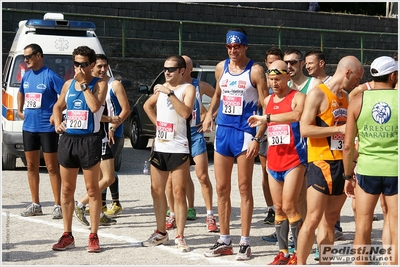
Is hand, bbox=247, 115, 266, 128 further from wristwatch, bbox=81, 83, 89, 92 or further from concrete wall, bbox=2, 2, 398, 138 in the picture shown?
concrete wall, bbox=2, 2, 398, 138

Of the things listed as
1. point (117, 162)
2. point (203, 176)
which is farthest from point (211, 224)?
point (117, 162)

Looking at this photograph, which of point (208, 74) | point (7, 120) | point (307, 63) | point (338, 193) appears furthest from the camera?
point (208, 74)

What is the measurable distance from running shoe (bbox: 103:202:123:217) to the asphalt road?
0.09 meters

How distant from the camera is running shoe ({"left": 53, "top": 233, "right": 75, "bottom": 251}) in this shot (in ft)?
29.4

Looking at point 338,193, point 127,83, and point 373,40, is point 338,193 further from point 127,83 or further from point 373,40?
point 373,40

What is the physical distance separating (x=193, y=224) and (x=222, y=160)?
6.64 feet

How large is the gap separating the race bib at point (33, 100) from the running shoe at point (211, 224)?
2.80 meters

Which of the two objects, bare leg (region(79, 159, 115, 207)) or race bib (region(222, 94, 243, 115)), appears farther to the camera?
bare leg (region(79, 159, 115, 207))

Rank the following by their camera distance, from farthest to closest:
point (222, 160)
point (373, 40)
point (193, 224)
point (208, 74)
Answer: point (373, 40) → point (208, 74) → point (193, 224) → point (222, 160)

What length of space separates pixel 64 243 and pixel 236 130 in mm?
2199

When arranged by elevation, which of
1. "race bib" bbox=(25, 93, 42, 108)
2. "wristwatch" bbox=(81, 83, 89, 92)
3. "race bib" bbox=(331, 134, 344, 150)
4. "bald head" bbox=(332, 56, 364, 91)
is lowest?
"race bib" bbox=(331, 134, 344, 150)

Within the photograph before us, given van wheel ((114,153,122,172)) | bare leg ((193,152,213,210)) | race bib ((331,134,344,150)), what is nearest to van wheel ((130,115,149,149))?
van wheel ((114,153,122,172))

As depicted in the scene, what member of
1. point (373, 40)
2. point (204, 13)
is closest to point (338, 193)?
point (204, 13)

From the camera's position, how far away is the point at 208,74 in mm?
17500
